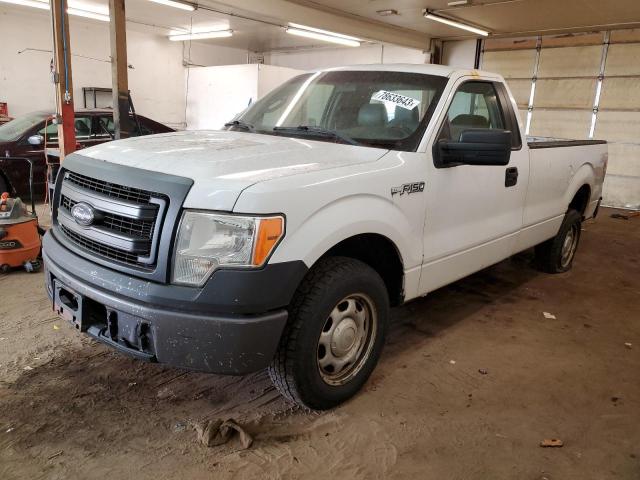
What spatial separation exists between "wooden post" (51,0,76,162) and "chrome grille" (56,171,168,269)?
11.3ft

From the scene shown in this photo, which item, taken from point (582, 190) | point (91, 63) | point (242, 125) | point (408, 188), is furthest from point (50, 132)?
point (582, 190)

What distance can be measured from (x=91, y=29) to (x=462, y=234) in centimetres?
1365

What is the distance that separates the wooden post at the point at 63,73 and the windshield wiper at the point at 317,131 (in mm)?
3291

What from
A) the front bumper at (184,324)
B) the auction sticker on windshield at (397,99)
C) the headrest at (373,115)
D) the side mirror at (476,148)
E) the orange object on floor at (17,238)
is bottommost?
the orange object on floor at (17,238)

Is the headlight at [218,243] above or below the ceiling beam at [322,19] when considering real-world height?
below

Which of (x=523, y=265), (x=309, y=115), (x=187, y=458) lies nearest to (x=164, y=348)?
(x=187, y=458)

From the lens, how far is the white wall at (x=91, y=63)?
12151 millimetres

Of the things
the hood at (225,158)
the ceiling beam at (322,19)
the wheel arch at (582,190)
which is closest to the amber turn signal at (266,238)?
the hood at (225,158)

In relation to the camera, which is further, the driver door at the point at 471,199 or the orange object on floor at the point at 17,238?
the orange object on floor at the point at 17,238

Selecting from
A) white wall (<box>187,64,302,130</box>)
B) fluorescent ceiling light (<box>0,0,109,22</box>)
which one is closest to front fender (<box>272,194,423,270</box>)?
fluorescent ceiling light (<box>0,0,109,22</box>)

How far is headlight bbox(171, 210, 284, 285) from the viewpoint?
212 cm

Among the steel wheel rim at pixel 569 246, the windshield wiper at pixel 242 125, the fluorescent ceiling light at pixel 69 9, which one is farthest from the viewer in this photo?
the fluorescent ceiling light at pixel 69 9

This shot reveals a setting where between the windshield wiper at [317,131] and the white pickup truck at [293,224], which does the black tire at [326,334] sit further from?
the windshield wiper at [317,131]

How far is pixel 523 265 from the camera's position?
19.2ft
